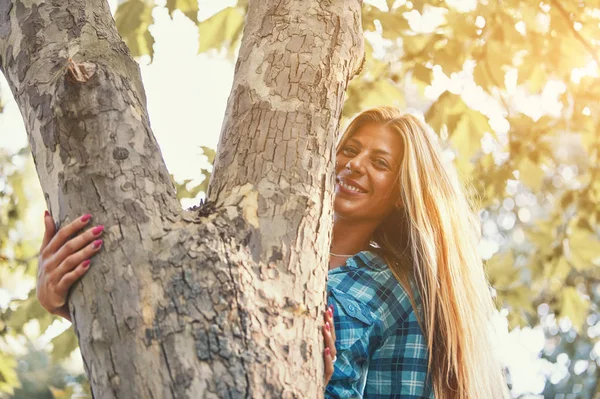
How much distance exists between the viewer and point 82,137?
122cm

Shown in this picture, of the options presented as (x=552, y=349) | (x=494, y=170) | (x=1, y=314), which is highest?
(x=1, y=314)

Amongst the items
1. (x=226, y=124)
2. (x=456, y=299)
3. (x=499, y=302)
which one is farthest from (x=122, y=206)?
(x=499, y=302)

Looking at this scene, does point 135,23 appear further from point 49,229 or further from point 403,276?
point 49,229

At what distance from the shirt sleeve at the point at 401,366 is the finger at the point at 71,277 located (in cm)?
126

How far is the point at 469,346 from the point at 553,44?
1608 millimetres

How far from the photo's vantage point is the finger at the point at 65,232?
1163 mm

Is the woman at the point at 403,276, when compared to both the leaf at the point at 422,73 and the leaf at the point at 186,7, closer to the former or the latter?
the leaf at the point at 422,73

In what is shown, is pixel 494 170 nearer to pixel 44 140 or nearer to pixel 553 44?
pixel 553 44

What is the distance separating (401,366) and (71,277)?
50.7 inches

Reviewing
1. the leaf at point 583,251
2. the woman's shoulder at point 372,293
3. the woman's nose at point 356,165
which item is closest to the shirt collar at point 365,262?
the woman's shoulder at point 372,293

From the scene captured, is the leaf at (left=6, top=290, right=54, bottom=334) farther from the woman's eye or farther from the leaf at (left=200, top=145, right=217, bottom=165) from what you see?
the woman's eye

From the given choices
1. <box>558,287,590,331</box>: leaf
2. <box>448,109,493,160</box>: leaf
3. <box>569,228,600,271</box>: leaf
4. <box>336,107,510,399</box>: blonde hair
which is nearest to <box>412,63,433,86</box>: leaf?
<box>448,109,493,160</box>: leaf

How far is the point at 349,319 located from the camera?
2131 millimetres

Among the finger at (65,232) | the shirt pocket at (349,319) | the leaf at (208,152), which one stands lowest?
the shirt pocket at (349,319)
